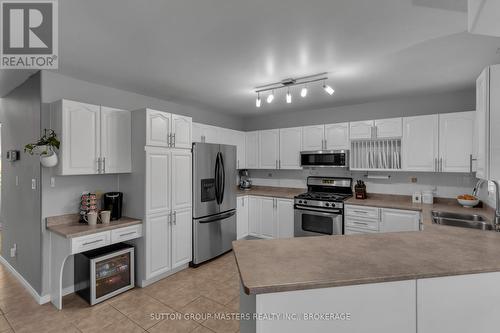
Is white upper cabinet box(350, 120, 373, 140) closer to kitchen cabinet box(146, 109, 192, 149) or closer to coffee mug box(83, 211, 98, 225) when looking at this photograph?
kitchen cabinet box(146, 109, 192, 149)

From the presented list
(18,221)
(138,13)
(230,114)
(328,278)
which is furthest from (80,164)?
(230,114)

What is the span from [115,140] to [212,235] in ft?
→ 6.25

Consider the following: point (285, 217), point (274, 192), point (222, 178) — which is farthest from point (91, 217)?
point (274, 192)

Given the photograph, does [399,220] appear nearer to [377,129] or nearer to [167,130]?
[377,129]

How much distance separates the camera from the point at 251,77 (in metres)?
2.81

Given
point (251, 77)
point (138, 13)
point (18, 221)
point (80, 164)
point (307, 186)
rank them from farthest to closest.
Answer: point (307, 186) → point (18, 221) → point (251, 77) → point (80, 164) → point (138, 13)

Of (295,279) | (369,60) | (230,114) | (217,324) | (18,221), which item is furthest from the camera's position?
(230,114)

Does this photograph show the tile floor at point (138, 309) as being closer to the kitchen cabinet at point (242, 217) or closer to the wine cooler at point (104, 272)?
the wine cooler at point (104, 272)

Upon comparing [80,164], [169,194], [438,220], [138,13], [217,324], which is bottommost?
[217,324]

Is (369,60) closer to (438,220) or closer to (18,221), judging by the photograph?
(438,220)

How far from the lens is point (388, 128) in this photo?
3.57 m

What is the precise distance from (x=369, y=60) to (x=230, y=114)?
318 cm

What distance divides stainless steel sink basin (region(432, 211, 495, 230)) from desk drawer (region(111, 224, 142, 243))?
11.0ft

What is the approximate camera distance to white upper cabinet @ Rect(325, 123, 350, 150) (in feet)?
12.9
